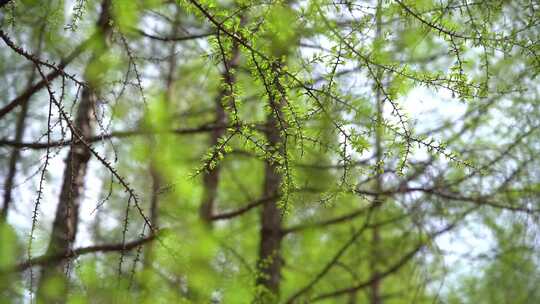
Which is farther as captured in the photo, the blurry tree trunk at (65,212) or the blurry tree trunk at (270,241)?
the blurry tree trunk at (270,241)

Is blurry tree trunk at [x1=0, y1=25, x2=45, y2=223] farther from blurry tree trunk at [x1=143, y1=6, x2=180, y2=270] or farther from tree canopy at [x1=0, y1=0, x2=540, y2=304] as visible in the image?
blurry tree trunk at [x1=143, y1=6, x2=180, y2=270]

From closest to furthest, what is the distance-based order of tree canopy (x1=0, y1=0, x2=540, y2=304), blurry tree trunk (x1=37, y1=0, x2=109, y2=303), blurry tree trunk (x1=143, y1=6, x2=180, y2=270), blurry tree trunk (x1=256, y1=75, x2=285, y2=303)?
tree canopy (x1=0, y1=0, x2=540, y2=304), blurry tree trunk (x1=37, y1=0, x2=109, y2=303), blurry tree trunk (x1=143, y1=6, x2=180, y2=270), blurry tree trunk (x1=256, y1=75, x2=285, y2=303)

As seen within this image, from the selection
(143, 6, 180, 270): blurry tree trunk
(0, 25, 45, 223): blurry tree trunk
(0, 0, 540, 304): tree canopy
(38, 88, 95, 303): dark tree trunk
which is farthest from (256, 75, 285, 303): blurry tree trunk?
(0, 25, 45, 223): blurry tree trunk

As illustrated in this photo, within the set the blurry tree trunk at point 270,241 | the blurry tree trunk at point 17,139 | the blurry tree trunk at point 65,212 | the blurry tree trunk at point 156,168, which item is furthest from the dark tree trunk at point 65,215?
the blurry tree trunk at point 270,241

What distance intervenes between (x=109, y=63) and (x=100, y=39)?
258 millimetres

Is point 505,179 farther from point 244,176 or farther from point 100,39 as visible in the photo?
point 244,176

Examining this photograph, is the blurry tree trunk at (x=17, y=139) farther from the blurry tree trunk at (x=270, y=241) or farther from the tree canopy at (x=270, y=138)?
the blurry tree trunk at (x=270, y=241)

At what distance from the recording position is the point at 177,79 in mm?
5918

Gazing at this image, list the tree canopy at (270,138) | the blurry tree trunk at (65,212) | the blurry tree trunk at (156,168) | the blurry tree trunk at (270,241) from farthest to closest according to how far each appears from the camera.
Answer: the blurry tree trunk at (270,241) → the blurry tree trunk at (156,168) → the blurry tree trunk at (65,212) → the tree canopy at (270,138)

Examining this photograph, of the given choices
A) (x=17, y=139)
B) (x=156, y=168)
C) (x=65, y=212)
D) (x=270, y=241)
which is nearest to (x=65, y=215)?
(x=65, y=212)

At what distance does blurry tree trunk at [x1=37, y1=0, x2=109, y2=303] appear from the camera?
9.36 ft

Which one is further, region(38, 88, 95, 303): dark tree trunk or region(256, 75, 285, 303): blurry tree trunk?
region(256, 75, 285, 303): blurry tree trunk

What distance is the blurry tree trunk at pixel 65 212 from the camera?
2.85 metres

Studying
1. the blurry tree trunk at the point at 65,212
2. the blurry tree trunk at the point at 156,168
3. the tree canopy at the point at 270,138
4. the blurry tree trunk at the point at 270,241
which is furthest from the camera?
the blurry tree trunk at the point at 270,241
